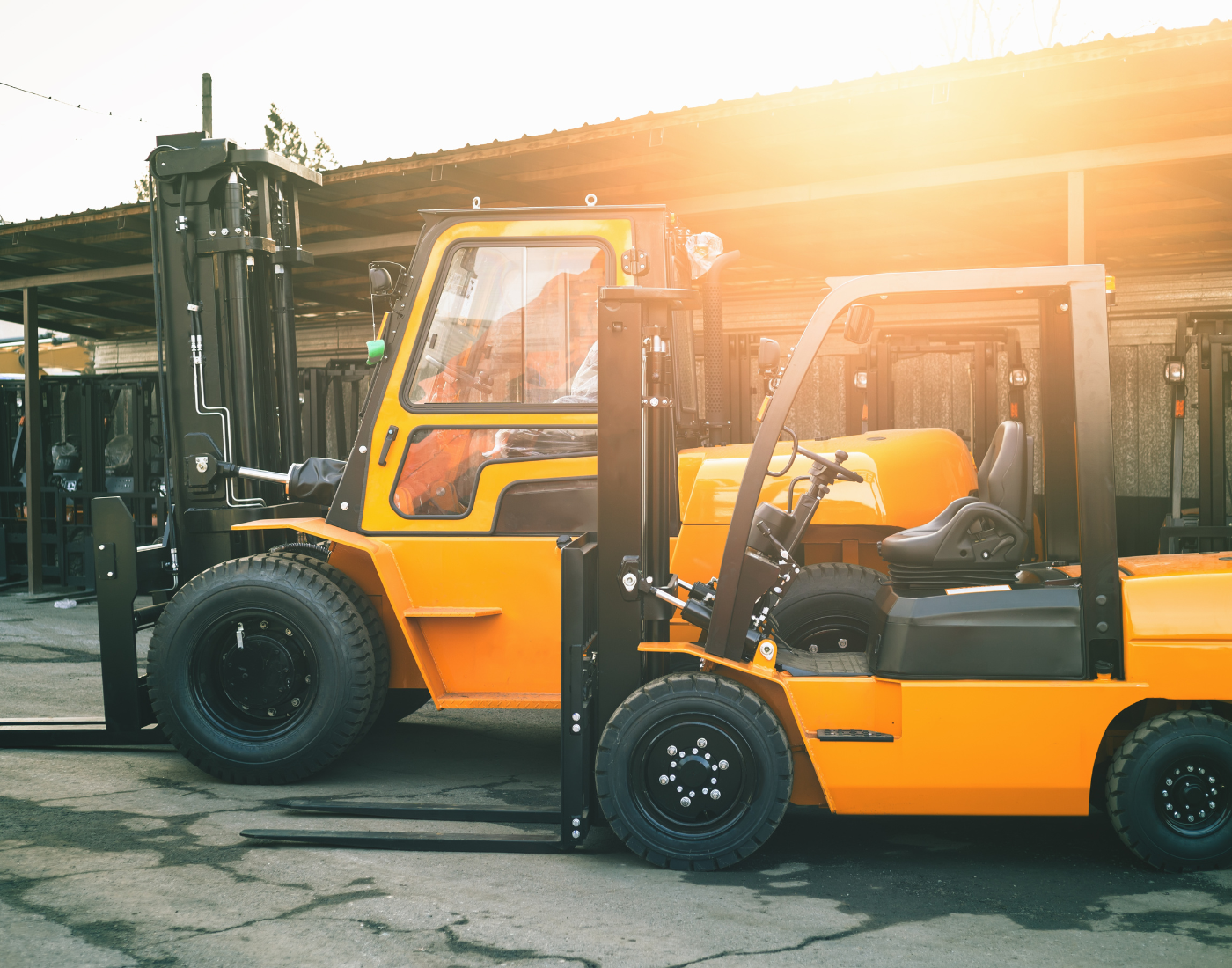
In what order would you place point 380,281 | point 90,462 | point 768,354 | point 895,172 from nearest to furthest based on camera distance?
point 768,354 → point 380,281 → point 895,172 → point 90,462

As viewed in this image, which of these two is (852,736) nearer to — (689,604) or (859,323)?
(689,604)

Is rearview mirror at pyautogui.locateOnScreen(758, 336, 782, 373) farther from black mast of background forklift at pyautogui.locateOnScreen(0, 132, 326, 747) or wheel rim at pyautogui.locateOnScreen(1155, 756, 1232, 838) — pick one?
black mast of background forklift at pyautogui.locateOnScreen(0, 132, 326, 747)

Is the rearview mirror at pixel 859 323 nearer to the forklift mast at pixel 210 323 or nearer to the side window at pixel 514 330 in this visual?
the side window at pixel 514 330

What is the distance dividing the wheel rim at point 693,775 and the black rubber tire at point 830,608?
1175 millimetres

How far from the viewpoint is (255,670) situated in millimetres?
4500

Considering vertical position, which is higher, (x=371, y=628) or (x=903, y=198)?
(x=903, y=198)

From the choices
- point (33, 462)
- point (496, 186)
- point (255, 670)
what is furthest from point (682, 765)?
point (33, 462)

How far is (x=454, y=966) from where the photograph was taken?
297 cm

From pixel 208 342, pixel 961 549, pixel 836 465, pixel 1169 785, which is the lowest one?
pixel 1169 785

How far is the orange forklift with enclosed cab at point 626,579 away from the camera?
3469 mm

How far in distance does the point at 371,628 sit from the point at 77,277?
29.8 ft

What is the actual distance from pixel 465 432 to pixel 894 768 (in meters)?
2.18

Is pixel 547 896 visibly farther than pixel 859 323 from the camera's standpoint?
No

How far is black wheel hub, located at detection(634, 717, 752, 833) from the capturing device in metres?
3.57
